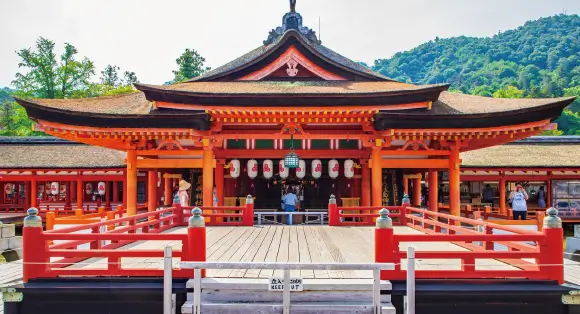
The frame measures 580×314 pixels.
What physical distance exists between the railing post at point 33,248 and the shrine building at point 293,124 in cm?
759

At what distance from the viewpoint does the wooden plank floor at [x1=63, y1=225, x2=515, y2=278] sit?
28.5 feet

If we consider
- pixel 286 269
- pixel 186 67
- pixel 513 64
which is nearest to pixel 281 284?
pixel 286 269

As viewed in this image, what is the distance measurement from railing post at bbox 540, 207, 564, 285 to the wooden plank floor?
968 mm

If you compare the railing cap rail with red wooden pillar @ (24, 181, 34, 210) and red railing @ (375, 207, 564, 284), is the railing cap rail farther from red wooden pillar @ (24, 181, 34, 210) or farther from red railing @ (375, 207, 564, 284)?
red wooden pillar @ (24, 181, 34, 210)

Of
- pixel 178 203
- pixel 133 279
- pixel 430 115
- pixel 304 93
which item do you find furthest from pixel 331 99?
pixel 133 279

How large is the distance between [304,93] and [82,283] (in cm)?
933

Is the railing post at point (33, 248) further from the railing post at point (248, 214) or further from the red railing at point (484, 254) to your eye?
the railing post at point (248, 214)

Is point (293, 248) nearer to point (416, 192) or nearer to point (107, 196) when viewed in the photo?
point (416, 192)

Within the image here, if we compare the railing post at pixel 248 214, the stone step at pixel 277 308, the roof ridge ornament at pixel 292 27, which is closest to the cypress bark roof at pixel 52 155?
the roof ridge ornament at pixel 292 27

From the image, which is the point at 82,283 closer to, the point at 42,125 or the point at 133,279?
the point at 133,279

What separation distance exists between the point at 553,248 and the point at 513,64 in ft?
482

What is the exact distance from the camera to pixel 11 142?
104 ft

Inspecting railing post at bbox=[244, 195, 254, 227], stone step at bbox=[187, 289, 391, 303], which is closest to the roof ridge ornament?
railing post at bbox=[244, 195, 254, 227]

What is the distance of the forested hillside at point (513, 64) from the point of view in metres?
96.7
